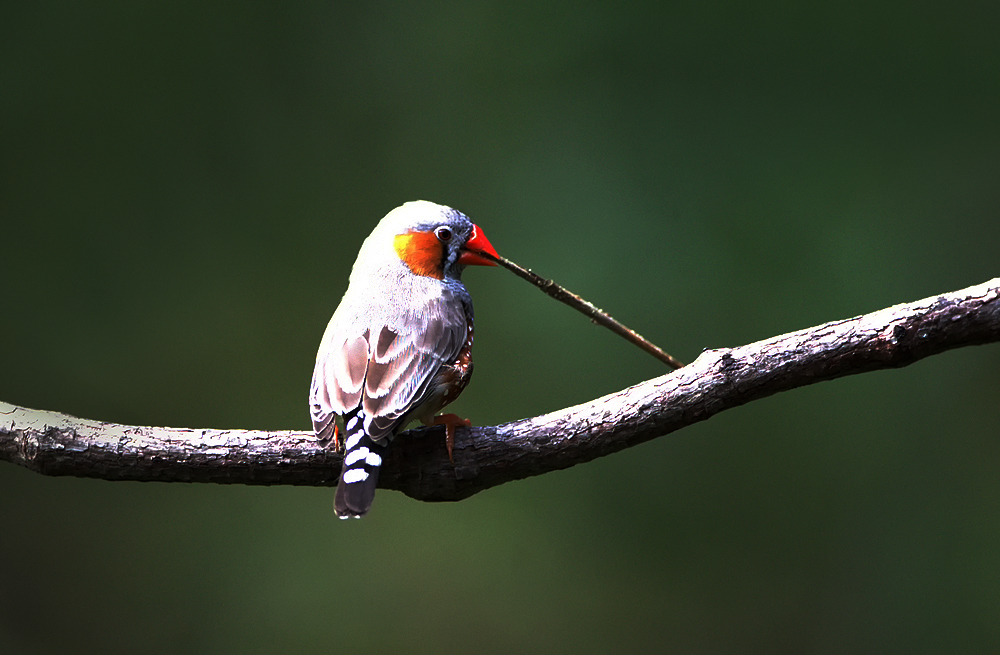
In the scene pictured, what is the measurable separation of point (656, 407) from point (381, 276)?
2.99 feet

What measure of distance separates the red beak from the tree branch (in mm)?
590

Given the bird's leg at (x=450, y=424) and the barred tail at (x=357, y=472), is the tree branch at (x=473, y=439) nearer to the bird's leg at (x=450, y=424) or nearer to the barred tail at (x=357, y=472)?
the bird's leg at (x=450, y=424)

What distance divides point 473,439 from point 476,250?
66cm

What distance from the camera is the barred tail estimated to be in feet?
6.57

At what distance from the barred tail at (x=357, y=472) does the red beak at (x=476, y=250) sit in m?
0.73

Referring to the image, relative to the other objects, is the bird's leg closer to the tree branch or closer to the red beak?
the tree branch

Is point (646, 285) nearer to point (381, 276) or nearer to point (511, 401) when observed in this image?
point (511, 401)

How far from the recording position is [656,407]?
2314mm

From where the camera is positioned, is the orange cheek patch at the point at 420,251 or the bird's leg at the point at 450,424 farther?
the orange cheek patch at the point at 420,251

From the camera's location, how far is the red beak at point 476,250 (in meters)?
2.72

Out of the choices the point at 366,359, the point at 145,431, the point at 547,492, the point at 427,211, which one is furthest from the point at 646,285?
the point at 145,431

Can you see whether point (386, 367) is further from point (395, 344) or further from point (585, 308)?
point (585, 308)

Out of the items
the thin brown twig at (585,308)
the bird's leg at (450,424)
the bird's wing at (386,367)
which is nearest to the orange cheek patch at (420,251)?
the bird's wing at (386,367)

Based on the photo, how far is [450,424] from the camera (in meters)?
2.37
